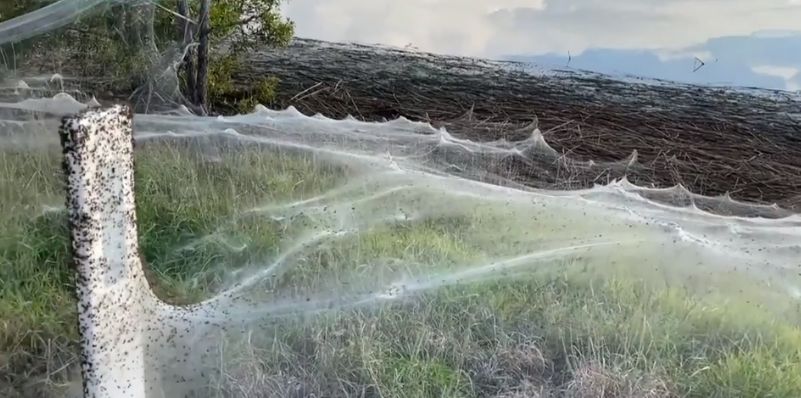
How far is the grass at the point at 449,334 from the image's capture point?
2.57 metres

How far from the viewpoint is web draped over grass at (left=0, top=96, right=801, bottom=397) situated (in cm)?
260

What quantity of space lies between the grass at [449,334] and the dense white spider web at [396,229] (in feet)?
0.08

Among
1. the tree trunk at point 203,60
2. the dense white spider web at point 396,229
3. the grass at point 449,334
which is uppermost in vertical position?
the tree trunk at point 203,60

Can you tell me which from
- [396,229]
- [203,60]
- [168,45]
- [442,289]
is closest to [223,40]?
[203,60]

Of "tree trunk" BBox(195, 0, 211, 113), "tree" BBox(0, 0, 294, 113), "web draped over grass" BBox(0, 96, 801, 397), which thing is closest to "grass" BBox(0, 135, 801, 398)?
"web draped over grass" BBox(0, 96, 801, 397)

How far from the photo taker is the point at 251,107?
559 centimetres

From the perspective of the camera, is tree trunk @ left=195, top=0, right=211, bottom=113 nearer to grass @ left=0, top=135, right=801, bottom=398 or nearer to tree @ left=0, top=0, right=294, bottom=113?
tree @ left=0, top=0, right=294, bottom=113

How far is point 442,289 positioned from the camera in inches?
111

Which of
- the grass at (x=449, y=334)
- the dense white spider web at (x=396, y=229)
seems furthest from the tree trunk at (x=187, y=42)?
the grass at (x=449, y=334)

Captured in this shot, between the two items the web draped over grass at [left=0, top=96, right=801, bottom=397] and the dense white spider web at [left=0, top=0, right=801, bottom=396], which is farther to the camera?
the dense white spider web at [left=0, top=0, right=801, bottom=396]

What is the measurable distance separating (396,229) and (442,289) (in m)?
0.48

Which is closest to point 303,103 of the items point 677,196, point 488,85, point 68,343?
point 488,85

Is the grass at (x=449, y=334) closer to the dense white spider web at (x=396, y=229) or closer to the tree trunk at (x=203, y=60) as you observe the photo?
the dense white spider web at (x=396, y=229)

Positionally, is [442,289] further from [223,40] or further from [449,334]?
[223,40]
